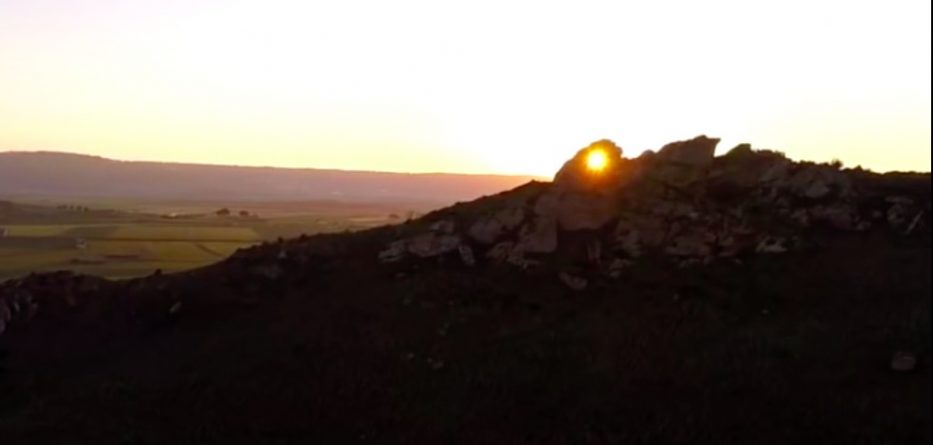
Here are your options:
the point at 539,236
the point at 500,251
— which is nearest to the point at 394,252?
the point at 500,251

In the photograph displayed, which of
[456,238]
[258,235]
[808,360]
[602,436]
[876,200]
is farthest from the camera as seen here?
[258,235]

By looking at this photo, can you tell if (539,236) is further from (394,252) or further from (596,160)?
(394,252)

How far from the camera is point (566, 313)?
24.9 meters

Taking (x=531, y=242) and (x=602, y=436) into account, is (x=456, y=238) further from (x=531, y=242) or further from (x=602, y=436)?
(x=602, y=436)

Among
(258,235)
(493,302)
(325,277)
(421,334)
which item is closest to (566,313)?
(493,302)

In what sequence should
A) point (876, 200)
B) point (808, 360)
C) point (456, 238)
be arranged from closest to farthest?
point (808, 360), point (876, 200), point (456, 238)

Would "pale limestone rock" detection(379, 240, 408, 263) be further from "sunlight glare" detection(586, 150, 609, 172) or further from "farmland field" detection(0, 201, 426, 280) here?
"farmland field" detection(0, 201, 426, 280)

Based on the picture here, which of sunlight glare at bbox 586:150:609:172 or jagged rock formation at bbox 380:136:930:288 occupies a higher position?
sunlight glare at bbox 586:150:609:172

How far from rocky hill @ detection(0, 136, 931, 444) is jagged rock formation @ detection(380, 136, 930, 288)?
7cm

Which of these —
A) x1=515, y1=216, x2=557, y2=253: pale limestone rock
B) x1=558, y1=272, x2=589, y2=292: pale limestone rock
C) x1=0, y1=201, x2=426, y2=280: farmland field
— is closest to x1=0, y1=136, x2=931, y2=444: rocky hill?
x1=515, y1=216, x2=557, y2=253: pale limestone rock

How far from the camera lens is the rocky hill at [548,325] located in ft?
65.5

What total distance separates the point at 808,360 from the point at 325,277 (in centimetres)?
1425

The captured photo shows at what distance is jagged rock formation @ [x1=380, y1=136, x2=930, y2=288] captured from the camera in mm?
26406

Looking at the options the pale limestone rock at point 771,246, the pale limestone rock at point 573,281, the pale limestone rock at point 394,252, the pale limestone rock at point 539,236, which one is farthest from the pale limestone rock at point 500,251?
the pale limestone rock at point 771,246
